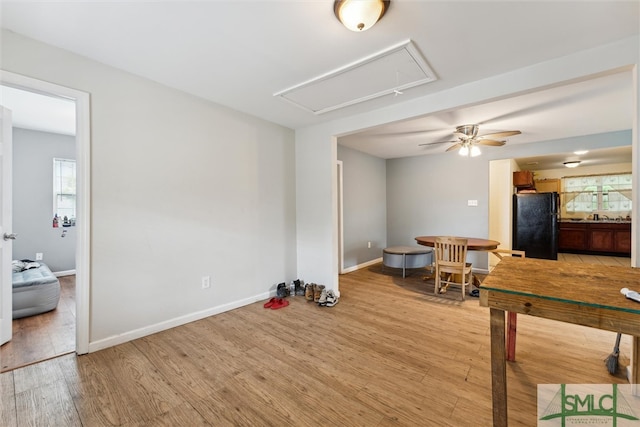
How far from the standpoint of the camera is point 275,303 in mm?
3137

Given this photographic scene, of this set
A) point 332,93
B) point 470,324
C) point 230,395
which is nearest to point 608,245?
point 470,324

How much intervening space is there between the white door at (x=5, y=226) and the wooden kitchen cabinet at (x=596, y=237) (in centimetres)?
993

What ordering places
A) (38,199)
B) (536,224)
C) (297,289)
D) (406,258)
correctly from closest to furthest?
(297,289) < (38,199) < (406,258) < (536,224)

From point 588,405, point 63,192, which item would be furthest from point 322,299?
point 63,192

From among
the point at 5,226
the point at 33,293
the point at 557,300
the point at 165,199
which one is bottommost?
the point at 33,293

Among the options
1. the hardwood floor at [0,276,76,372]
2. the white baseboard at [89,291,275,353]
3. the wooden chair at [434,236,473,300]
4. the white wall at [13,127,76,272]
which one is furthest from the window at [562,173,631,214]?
the white wall at [13,127,76,272]

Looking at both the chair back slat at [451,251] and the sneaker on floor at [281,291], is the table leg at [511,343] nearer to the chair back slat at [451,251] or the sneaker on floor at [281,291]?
the chair back slat at [451,251]

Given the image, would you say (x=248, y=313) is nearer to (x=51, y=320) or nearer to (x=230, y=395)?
(x=230, y=395)

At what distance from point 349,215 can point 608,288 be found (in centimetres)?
378

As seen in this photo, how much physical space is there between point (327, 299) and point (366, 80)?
246 cm

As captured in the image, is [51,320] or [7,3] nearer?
[7,3]

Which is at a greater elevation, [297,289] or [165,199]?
[165,199]

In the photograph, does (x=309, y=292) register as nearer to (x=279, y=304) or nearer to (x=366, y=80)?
(x=279, y=304)

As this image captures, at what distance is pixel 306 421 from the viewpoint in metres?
1.41
